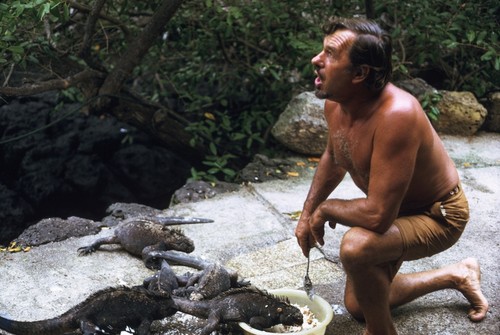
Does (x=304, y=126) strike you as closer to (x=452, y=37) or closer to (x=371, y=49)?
(x=452, y=37)

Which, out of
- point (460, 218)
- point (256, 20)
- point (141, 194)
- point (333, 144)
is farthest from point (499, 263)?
point (141, 194)

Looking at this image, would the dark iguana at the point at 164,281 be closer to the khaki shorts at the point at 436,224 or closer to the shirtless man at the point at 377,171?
the shirtless man at the point at 377,171

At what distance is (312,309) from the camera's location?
3.85m

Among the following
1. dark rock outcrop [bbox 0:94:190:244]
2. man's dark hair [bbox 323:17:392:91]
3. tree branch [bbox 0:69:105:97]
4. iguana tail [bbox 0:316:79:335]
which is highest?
man's dark hair [bbox 323:17:392:91]

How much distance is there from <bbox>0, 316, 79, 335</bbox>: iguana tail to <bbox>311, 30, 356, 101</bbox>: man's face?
5.91 ft

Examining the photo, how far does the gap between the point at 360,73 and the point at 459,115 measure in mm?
4529

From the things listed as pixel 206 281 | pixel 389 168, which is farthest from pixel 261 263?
pixel 389 168

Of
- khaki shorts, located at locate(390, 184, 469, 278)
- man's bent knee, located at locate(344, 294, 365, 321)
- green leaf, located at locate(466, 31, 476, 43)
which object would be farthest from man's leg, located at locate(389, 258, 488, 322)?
green leaf, located at locate(466, 31, 476, 43)

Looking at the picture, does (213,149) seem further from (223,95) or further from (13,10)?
(13,10)

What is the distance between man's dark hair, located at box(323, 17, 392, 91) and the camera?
3.12m

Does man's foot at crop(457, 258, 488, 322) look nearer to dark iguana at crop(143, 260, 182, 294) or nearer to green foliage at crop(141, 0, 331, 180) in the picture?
dark iguana at crop(143, 260, 182, 294)

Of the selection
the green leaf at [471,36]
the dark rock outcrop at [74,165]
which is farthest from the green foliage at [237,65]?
the green leaf at [471,36]

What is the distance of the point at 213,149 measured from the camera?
6910mm

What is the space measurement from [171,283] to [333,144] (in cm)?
141
